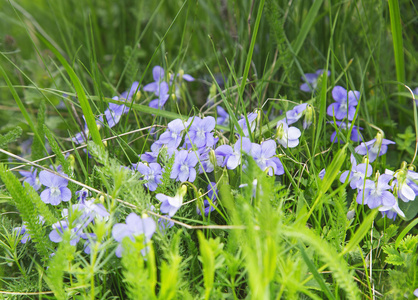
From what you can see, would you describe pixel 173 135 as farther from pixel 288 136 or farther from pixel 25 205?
pixel 25 205

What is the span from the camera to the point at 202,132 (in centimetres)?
166

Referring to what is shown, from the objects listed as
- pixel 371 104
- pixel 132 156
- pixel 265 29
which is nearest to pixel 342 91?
pixel 371 104

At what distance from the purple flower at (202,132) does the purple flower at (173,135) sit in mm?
43

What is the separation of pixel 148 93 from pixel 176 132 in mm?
903

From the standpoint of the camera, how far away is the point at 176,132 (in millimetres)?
1674

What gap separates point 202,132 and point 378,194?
0.71 metres

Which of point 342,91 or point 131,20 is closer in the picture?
point 342,91

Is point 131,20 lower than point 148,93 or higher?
higher

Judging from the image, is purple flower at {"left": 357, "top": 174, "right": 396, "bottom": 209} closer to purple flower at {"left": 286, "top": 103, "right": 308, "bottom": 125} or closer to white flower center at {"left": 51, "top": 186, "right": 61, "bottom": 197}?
purple flower at {"left": 286, "top": 103, "right": 308, "bottom": 125}

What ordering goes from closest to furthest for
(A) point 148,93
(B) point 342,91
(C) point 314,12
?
1. (B) point 342,91
2. (C) point 314,12
3. (A) point 148,93

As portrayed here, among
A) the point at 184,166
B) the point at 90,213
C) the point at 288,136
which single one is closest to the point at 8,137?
the point at 90,213

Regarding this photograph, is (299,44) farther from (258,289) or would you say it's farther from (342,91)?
(258,289)

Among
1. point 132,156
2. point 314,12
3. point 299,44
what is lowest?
point 132,156

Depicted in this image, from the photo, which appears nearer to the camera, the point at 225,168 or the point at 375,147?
the point at 225,168
